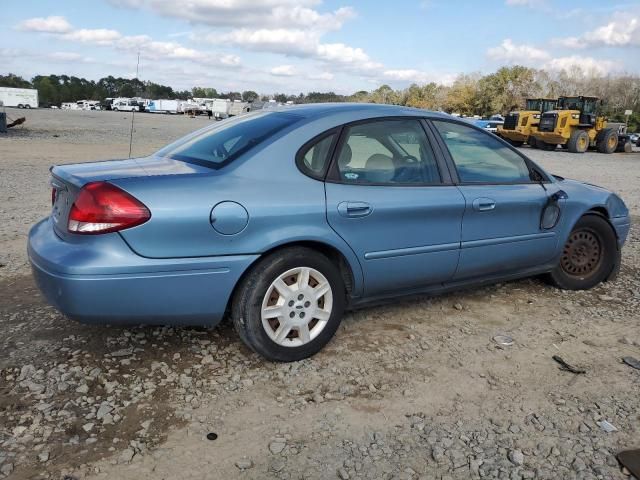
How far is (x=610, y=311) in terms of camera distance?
456cm

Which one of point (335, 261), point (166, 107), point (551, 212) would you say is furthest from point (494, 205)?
point (166, 107)

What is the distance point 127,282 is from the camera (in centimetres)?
292

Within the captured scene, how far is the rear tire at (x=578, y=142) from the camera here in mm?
25000

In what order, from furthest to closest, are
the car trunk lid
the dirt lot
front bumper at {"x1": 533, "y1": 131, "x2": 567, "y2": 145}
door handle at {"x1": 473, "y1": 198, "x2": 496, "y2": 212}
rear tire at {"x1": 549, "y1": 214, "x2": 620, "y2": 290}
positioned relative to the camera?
front bumper at {"x1": 533, "y1": 131, "x2": 567, "y2": 145} → rear tire at {"x1": 549, "y1": 214, "x2": 620, "y2": 290} → door handle at {"x1": 473, "y1": 198, "x2": 496, "y2": 212} → the car trunk lid → the dirt lot

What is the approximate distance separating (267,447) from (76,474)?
2.76ft

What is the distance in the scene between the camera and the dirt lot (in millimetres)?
2566

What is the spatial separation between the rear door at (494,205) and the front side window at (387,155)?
0.69 feet

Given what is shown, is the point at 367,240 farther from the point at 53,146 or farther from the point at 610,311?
the point at 53,146

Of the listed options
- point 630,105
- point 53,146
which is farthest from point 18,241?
point 630,105

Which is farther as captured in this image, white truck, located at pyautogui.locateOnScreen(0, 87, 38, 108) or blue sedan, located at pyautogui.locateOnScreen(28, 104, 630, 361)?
white truck, located at pyautogui.locateOnScreen(0, 87, 38, 108)

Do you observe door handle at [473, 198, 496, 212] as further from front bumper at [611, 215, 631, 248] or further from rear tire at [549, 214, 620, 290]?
front bumper at [611, 215, 631, 248]

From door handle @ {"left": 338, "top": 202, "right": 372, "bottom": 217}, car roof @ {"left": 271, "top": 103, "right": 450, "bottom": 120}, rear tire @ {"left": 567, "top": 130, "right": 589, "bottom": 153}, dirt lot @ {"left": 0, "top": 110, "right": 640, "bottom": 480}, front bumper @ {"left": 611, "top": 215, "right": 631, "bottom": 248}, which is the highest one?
rear tire @ {"left": 567, "top": 130, "right": 589, "bottom": 153}

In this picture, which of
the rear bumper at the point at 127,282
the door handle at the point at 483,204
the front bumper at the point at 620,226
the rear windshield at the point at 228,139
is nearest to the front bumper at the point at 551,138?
the front bumper at the point at 620,226

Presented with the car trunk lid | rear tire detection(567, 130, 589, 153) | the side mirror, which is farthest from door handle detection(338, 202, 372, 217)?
rear tire detection(567, 130, 589, 153)
